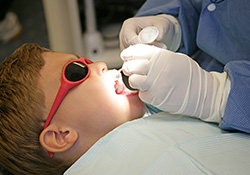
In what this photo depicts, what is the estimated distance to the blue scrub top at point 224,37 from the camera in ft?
2.09

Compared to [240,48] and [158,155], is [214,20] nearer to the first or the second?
[240,48]

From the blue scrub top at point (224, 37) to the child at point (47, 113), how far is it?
0.28 meters

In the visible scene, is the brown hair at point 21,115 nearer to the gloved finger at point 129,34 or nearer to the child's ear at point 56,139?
the child's ear at point 56,139

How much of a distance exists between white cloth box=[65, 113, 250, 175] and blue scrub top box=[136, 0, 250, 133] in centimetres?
6

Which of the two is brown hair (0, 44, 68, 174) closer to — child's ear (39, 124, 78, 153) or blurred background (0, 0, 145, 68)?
child's ear (39, 124, 78, 153)

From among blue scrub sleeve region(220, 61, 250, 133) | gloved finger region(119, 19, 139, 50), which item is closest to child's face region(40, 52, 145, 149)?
gloved finger region(119, 19, 139, 50)

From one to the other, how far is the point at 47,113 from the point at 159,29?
43cm

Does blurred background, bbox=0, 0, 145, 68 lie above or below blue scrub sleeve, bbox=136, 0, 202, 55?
below

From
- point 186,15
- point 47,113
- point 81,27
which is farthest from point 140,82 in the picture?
point 81,27

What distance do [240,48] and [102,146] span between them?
0.48 metres

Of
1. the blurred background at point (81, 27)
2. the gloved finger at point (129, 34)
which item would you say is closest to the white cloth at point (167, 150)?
the gloved finger at point (129, 34)

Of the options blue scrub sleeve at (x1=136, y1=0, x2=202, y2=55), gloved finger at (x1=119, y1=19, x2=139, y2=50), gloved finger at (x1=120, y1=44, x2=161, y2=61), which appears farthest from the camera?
blue scrub sleeve at (x1=136, y1=0, x2=202, y2=55)

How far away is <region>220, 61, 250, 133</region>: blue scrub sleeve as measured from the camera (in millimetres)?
631

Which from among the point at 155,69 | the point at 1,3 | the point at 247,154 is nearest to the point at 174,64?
the point at 155,69
